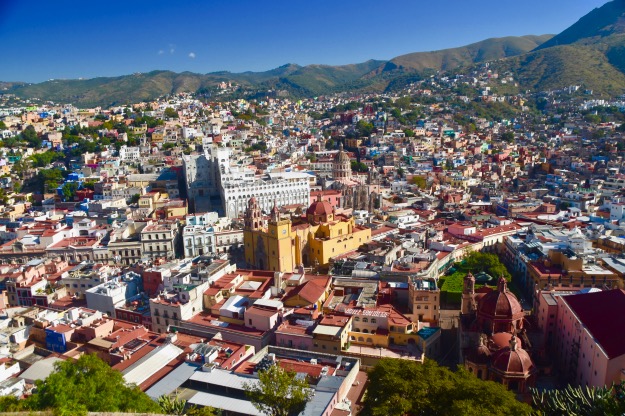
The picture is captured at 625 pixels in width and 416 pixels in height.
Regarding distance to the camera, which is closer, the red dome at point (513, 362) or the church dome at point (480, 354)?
the red dome at point (513, 362)

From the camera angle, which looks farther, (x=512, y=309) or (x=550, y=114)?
(x=550, y=114)

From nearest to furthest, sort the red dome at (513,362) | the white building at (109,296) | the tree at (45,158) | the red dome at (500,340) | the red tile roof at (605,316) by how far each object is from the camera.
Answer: the red tile roof at (605,316) < the red dome at (513,362) < the red dome at (500,340) < the white building at (109,296) < the tree at (45,158)

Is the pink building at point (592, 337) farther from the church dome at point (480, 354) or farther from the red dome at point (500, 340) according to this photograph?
the church dome at point (480, 354)

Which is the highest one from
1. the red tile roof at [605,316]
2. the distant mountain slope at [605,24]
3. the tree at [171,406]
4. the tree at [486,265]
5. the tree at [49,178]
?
the distant mountain slope at [605,24]

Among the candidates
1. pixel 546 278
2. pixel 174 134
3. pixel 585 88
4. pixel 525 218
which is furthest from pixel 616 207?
pixel 585 88

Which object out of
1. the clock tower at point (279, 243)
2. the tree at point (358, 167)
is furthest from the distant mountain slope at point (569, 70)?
the clock tower at point (279, 243)

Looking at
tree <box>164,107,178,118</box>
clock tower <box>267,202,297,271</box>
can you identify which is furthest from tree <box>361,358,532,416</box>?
tree <box>164,107,178,118</box>

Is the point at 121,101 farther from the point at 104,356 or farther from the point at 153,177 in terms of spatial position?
the point at 104,356
